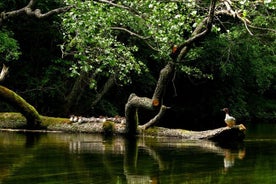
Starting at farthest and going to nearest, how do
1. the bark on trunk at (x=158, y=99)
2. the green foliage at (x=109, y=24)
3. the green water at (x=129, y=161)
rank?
the bark on trunk at (x=158, y=99) < the green foliage at (x=109, y=24) < the green water at (x=129, y=161)

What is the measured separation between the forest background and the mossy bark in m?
2.49

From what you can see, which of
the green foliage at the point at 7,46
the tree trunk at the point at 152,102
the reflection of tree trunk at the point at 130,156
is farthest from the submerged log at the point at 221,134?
the green foliage at the point at 7,46

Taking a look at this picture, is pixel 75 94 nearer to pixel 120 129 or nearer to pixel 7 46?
pixel 7 46

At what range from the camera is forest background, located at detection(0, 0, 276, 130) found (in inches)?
715

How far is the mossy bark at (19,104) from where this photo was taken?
2309cm

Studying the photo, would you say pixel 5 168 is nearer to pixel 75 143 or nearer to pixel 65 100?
pixel 75 143

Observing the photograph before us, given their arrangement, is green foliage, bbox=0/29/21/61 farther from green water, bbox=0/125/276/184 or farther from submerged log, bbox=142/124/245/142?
submerged log, bbox=142/124/245/142

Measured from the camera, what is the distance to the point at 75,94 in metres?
31.4

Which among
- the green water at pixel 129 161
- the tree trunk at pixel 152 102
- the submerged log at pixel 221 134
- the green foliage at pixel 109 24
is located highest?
the green foliage at pixel 109 24

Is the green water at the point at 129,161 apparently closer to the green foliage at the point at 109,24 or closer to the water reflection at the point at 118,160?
the water reflection at the point at 118,160

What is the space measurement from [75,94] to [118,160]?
55.8ft

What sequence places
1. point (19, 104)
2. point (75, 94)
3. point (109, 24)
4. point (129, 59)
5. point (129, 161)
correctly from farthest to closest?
point (75, 94)
point (19, 104)
point (129, 59)
point (109, 24)
point (129, 161)

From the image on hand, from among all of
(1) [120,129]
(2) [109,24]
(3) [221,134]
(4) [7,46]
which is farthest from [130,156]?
(4) [7,46]

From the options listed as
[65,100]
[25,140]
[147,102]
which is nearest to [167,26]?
[147,102]
